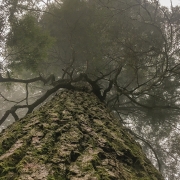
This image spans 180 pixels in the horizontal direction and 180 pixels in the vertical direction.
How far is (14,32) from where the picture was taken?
627 cm

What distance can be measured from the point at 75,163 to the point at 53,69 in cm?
903

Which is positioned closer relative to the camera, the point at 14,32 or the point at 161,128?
the point at 14,32

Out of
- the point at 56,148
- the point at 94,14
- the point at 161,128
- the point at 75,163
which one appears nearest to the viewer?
the point at 75,163

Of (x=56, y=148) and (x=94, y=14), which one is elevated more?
(x=94, y=14)

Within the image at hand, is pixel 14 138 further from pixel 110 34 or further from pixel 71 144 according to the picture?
pixel 110 34

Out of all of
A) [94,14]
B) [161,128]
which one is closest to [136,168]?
[94,14]

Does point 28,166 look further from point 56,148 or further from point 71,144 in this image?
point 71,144

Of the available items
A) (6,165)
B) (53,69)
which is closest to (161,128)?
(53,69)

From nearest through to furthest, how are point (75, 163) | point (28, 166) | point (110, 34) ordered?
point (28, 166) < point (75, 163) < point (110, 34)

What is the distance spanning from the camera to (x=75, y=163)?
43.9 inches

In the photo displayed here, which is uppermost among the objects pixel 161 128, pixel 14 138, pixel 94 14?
pixel 94 14

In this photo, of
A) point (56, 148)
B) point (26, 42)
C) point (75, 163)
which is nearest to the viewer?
point (75, 163)

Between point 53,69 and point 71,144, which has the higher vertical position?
point 53,69

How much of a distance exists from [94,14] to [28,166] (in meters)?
7.89
